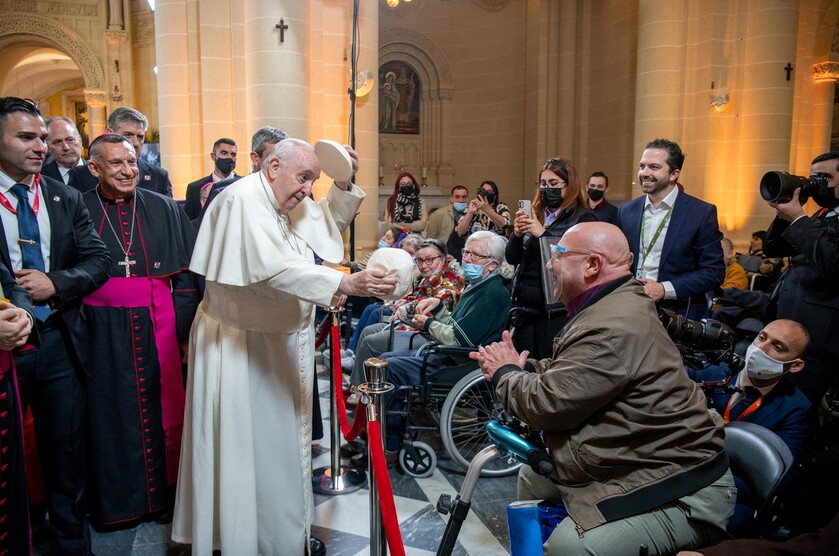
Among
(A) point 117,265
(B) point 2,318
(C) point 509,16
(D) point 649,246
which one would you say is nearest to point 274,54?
(A) point 117,265

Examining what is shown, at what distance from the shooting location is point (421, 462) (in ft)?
12.6

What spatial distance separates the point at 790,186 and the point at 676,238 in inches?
27.0

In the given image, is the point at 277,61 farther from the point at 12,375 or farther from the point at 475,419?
the point at 12,375

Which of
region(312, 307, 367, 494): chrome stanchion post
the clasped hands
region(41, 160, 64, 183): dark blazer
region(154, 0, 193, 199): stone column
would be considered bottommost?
region(312, 307, 367, 494): chrome stanchion post

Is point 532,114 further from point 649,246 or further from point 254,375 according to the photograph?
point 254,375

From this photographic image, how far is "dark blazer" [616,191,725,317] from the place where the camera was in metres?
3.57

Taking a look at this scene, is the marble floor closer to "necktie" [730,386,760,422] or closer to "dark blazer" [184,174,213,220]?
"necktie" [730,386,760,422]

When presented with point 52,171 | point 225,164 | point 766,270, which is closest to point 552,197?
point 225,164

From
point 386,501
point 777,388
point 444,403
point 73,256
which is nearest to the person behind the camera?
point 386,501

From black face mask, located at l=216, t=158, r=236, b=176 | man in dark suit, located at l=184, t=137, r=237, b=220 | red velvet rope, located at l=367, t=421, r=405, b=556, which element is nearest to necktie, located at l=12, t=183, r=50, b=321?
red velvet rope, located at l=367, t=421, r=405, b=556

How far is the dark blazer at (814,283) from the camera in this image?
9.70ft

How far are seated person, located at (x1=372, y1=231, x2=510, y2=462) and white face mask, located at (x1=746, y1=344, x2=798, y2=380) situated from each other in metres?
1.41

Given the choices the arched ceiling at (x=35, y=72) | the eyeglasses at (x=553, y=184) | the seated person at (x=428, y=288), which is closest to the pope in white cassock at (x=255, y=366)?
the eyeglasses at (x=553, y=184)

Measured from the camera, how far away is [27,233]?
2635mm
